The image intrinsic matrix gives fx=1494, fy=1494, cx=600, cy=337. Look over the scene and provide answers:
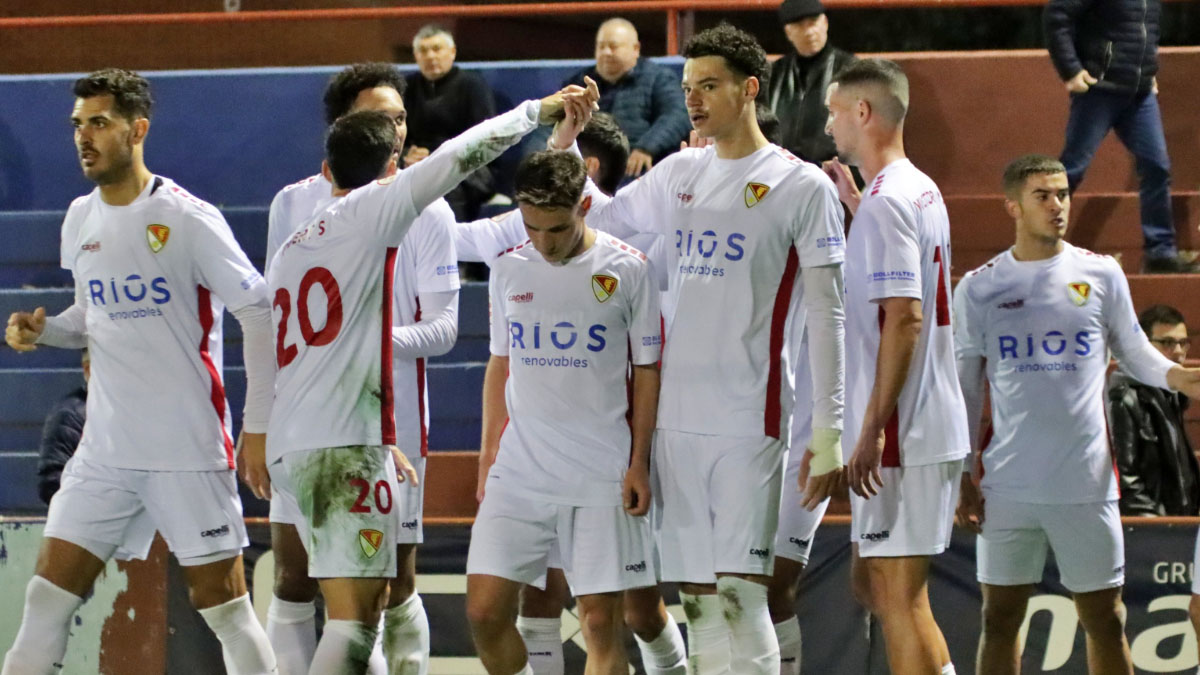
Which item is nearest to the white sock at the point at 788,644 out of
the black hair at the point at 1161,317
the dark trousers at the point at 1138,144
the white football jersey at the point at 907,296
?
the white football jersey at the point at 907,296

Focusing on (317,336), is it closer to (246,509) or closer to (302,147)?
(246,509)

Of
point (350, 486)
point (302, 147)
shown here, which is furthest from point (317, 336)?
point (302, 147)

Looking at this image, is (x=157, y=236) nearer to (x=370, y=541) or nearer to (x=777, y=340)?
(x=370, y=541)

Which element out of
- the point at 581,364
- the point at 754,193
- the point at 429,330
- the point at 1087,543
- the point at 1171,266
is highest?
the point at 754,193

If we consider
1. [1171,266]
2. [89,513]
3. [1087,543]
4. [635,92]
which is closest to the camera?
[89,513]

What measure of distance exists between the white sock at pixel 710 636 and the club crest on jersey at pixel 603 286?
968 millimetres

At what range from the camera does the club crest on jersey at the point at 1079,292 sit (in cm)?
546

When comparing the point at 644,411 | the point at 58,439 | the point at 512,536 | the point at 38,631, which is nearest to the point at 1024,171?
the point at 644,411

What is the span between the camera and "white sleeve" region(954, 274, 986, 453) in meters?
5.52

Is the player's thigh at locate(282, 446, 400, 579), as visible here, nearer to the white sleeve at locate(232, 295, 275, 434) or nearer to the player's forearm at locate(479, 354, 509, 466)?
the white sleeve at locate(232, 295, 275, 434)

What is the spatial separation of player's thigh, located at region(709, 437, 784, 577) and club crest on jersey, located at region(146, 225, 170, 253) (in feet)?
6.37

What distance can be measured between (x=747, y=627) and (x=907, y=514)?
67 centimetres

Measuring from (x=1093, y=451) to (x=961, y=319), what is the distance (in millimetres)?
677

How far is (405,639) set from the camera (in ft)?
16.9
